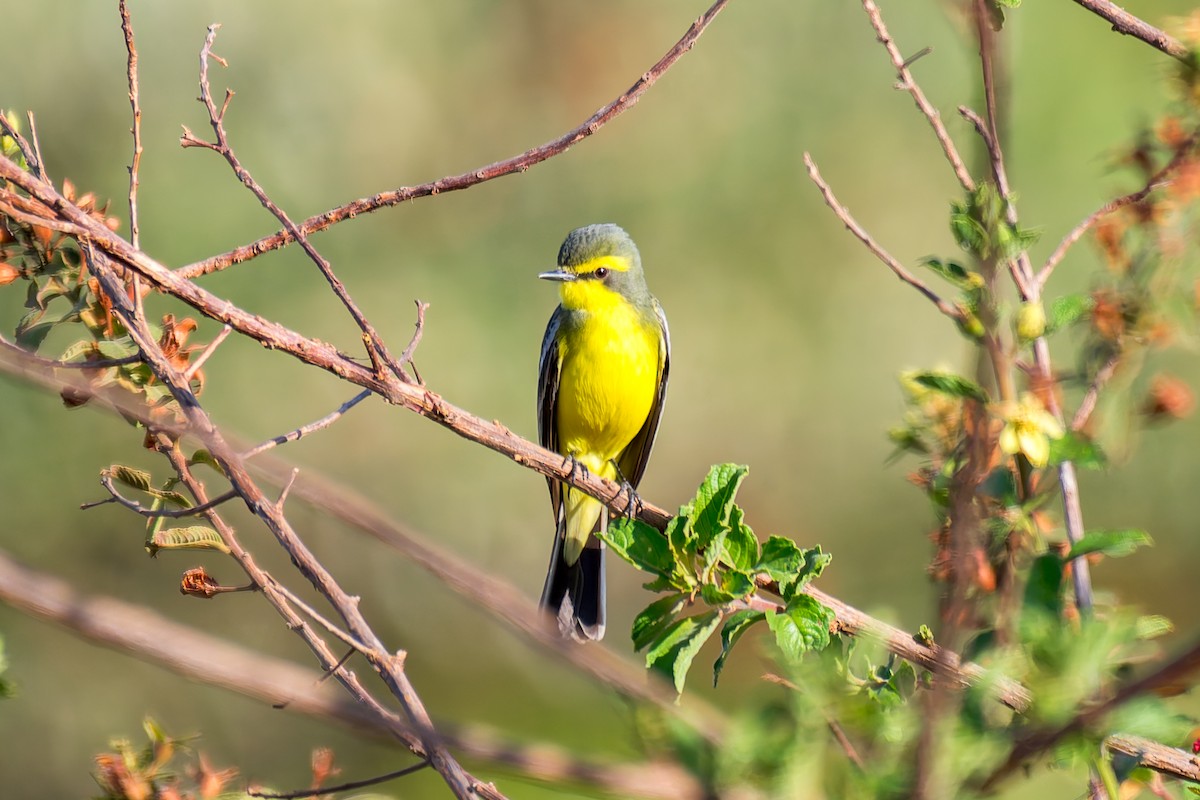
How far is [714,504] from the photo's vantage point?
2.01m

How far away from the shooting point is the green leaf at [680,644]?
6.07 ft

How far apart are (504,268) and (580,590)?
303 centimetres

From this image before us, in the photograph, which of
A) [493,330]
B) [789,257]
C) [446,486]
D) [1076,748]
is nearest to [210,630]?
[446,486]

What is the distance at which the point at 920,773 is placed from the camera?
921 mm

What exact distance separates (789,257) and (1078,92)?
197 cm

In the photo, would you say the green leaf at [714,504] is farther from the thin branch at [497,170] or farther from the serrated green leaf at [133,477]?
the serrated green leaf at [133,477]

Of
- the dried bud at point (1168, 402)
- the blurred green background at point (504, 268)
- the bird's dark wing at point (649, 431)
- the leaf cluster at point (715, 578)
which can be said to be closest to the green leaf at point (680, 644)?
the leaf cluster at point (715, 578)

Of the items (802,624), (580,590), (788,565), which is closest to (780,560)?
(788,565)

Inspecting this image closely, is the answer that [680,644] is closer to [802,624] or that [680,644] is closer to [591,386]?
[802,624]

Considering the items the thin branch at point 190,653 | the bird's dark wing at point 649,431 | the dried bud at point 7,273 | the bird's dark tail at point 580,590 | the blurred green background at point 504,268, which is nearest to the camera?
the thin branch at point 190,653

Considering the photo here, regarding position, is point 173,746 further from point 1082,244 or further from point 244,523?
point 1082,244

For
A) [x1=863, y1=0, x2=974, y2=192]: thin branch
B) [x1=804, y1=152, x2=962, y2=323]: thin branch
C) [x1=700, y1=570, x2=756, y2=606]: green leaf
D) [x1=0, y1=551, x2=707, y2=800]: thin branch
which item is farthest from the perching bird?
[x1=0, y1=551, x2=707, y2=800]: thin branch

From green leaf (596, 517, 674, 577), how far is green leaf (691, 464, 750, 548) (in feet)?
0.22

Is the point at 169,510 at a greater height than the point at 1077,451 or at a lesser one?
lesser
